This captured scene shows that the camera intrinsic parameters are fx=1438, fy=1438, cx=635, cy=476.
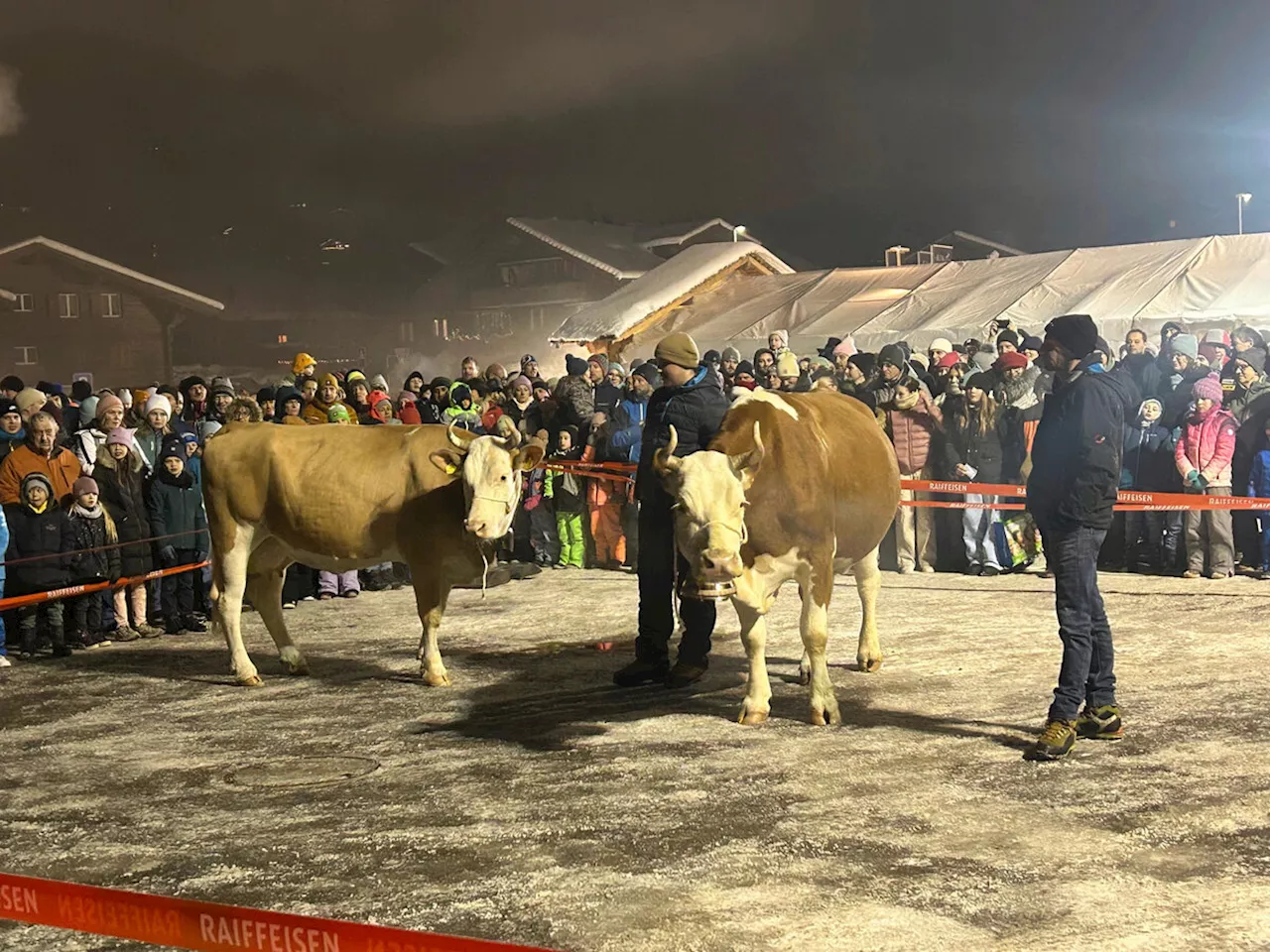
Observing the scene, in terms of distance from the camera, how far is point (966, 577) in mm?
13531

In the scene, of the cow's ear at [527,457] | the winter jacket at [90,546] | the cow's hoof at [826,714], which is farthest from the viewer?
the winter jacket at [90,546]

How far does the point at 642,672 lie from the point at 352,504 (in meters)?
2.23

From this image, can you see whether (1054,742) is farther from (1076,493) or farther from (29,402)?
(29,402)

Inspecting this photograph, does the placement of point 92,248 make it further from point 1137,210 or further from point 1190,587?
point 1137,210

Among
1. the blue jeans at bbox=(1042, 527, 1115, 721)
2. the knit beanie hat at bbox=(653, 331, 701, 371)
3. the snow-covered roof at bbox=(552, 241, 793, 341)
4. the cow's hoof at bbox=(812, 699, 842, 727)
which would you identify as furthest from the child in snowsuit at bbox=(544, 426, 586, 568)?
the snow-covered roof at bbox=(552, 241, 793, 341)

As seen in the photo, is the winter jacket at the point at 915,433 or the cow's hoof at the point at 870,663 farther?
the winter jacket at the point at 915,433

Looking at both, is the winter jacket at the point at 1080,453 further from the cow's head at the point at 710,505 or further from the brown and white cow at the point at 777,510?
the cow's head at the point at 710,505

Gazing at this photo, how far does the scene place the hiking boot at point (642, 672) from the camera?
922cm

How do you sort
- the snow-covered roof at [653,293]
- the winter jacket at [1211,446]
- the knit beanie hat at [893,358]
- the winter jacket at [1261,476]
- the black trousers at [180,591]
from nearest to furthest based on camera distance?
1. the black trousers at [180,591]
2. the winter jacket at [1261,476]
3. the winter jacket at [1211,446]
4. the knit beanie hat at [893,358]
5. the snow-covered roof at [653,293]

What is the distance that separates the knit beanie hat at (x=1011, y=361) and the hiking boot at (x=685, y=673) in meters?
6.35

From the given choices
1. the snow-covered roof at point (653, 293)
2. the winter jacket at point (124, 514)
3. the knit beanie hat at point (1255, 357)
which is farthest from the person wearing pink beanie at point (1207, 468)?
the snow-covered roof at point (653, 293)

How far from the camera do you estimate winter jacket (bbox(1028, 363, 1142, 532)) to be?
6949 mm

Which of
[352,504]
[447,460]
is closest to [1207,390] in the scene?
[447,460]

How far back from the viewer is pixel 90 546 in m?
11.4
